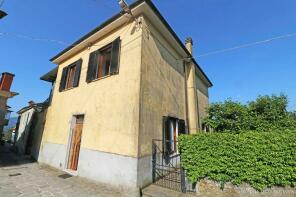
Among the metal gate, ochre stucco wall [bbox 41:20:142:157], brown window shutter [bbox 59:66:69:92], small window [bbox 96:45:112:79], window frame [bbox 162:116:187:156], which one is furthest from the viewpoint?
brown window shutter [bbox 59:66:69:92]

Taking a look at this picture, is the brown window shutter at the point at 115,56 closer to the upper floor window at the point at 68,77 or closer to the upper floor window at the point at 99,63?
the upper floor window at the point at 99,63

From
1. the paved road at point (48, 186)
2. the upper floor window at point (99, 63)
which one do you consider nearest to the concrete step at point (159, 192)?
the paved road at point (48, 186)

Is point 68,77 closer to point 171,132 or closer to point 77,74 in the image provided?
point 77,74

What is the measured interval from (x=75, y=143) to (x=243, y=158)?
23.9 feet

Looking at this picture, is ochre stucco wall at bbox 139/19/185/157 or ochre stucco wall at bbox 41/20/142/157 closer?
ochre stucco wall at bbox 41/20/142/157

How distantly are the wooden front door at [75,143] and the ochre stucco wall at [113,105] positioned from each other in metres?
0.39

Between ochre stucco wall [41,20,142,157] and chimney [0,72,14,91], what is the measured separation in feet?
31.5

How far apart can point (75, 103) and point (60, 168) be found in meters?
3.35

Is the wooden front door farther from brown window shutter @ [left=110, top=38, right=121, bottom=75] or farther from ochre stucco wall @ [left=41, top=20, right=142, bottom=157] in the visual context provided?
brown window shutter @ [left=110, top=38, right=121, bottom=75]

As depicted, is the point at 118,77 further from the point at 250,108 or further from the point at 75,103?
the point at 250,108

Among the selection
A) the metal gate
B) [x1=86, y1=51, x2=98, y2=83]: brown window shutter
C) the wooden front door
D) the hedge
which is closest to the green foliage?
the metal gate

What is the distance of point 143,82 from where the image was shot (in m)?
6.12

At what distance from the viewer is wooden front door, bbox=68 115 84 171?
7944mm

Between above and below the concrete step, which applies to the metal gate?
above
